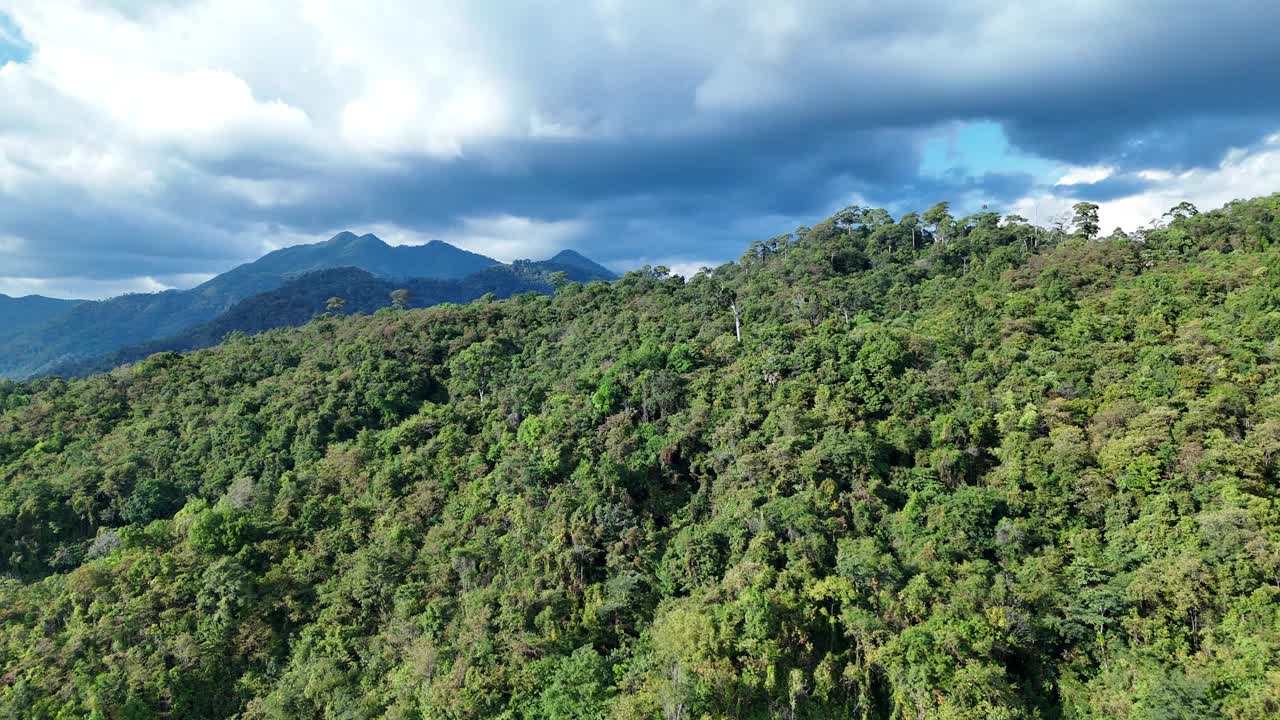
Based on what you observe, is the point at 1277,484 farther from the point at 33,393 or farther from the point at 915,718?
the point at 33,393

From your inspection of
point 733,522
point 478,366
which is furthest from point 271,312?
point 733,522

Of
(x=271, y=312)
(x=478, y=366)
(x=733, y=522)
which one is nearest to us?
(x=733, y=522)

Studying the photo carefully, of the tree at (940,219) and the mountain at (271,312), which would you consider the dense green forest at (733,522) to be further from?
the mountain at (271,312)

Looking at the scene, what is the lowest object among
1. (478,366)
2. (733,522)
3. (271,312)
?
(733,522)

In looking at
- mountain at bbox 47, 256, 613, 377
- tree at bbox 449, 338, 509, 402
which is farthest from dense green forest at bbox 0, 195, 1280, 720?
mountain at bbox 47, 256, 613, 377

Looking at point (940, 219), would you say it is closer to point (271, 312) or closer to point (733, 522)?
point (733, 522)

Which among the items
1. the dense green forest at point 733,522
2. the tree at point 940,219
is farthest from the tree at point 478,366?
the tree at point 940,219

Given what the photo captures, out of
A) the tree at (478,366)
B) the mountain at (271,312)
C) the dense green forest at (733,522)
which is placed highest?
the mountain at (271,312)

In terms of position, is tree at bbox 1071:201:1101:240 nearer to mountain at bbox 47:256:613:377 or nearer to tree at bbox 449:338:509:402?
tree at bbox 449:338:509:402
